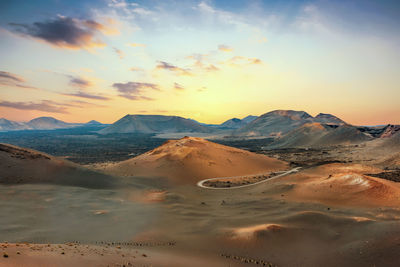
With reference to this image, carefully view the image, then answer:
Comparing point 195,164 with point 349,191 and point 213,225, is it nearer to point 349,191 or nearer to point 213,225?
point 349,191

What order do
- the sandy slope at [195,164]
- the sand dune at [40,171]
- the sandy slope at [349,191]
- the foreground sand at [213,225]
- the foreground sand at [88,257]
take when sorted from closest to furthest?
1. the foreground sand at [88,257]
2. the foreground sand at [213,225]
3. the sandy slope at [349,191]
4. the sand dune at [40,171]
5. the sandy slope at [195,164]

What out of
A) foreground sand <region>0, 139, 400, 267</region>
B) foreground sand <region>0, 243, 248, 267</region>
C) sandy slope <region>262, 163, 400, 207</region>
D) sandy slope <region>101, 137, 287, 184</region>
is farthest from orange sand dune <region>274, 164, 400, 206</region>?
sandy slope <region>101, 137, 287, 184</region>

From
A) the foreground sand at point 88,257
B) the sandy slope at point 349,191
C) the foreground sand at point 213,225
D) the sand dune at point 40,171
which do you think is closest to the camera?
the foreground sand at point 88,257

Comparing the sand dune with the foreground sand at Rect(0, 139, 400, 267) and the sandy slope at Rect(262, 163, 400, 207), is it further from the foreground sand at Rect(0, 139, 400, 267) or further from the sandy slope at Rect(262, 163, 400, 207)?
the sandy slope at Rect(262, 163, 400, 207)

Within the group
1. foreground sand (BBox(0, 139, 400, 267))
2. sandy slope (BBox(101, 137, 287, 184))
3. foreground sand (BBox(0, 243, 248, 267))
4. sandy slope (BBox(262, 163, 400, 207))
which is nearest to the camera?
foreground sand (BBox(0, 243, 248, 267))

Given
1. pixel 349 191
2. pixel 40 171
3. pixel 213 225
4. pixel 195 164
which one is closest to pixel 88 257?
pixel 213 225

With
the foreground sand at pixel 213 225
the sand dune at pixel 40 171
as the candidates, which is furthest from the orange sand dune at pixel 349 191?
the sand dune at pixel 40 171

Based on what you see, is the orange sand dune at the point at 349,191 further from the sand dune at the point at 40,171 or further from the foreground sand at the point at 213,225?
the sand dune at the point at 40,171
